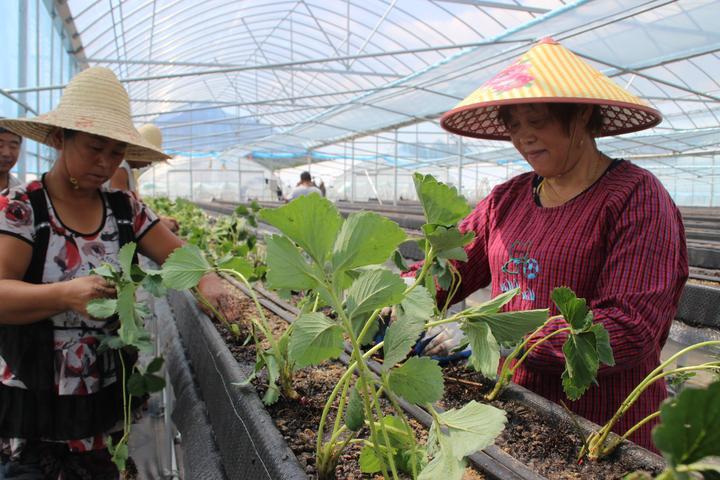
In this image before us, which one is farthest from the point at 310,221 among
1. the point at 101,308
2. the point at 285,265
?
the point at 101,308

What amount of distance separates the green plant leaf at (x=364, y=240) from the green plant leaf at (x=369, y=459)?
26cm

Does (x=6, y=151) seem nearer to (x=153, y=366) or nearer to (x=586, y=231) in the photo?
(x=153, y=366)

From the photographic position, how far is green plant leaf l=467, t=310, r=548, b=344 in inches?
22.1

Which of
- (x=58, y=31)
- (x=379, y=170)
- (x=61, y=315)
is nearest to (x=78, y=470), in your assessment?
(x=61, y=315)

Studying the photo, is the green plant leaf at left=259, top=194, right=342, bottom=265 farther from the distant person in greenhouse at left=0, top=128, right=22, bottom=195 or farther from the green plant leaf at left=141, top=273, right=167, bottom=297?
the distant person in greenhouse at left=0, top=128, right=22, bottom=195

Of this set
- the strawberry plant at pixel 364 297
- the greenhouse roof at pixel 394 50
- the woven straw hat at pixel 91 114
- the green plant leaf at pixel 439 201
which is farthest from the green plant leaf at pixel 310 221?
the greenhouse roof at pixel 394 50

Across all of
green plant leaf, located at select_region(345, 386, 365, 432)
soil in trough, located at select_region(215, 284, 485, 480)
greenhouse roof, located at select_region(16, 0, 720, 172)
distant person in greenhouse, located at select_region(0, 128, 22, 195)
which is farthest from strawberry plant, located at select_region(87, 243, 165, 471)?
greenhouse roof, located at select_region(16, 0, 720, 172)

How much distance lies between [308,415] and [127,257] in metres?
0.45

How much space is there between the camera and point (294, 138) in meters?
20.7

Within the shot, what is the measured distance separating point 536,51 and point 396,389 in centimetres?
86

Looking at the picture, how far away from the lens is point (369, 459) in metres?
0.62

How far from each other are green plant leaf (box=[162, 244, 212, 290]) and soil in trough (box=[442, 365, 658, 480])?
520 mm

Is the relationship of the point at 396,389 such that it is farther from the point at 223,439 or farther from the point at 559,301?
the point at 223,439

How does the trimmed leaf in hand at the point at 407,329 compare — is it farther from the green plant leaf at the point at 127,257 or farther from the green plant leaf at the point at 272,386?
the green plant leaf at the point at 127,257
